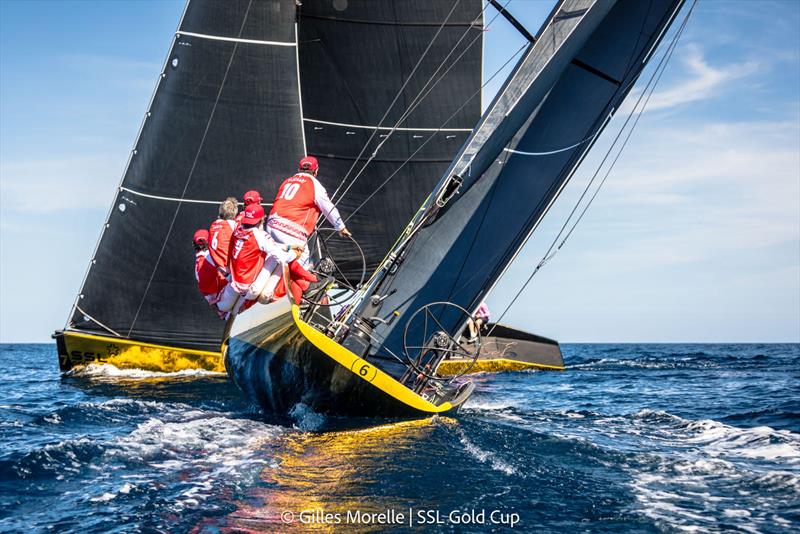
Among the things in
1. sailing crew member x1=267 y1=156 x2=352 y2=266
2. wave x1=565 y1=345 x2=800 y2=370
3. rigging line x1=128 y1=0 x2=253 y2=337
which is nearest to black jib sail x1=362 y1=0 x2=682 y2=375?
sailing crew member x1=267 y1=156 x2=352 y2=266

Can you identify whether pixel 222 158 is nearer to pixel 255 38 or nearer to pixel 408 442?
pixel 255 38

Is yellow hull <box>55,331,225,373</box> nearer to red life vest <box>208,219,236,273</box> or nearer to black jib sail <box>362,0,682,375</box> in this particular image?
red life vest <box>208,219,236,273</box>

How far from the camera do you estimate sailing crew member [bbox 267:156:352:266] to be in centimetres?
857

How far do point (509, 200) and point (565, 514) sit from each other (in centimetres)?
470

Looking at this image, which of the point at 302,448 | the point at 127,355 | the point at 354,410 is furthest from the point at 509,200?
the point at 127,355

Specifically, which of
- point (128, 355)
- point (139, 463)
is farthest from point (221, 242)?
point (128, 355)

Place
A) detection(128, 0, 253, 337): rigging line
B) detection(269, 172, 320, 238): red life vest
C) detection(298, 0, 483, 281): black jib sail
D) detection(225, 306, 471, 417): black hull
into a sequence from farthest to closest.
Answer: detection(298, 0, 483, 281): black jib sail < detection(128, 0, 253, 337): rigging line < detection(269, 172, 320, 238): red life vest < detection(225, 306, 471, 417): black hull

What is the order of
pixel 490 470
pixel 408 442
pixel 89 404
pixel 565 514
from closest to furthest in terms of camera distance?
pixel 565 514
pixel 490 470
pixel 408 442
pixel 89 404

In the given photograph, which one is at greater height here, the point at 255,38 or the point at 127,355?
the point at 255,38

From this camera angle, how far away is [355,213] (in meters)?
16.8

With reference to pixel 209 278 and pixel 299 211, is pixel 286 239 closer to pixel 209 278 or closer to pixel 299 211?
pixel 299 211

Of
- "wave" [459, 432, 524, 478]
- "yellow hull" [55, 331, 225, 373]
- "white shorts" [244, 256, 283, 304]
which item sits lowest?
"yellow hull" [55, 331, 225, 373]

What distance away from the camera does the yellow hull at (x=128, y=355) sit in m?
14.8

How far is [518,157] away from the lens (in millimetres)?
8367
